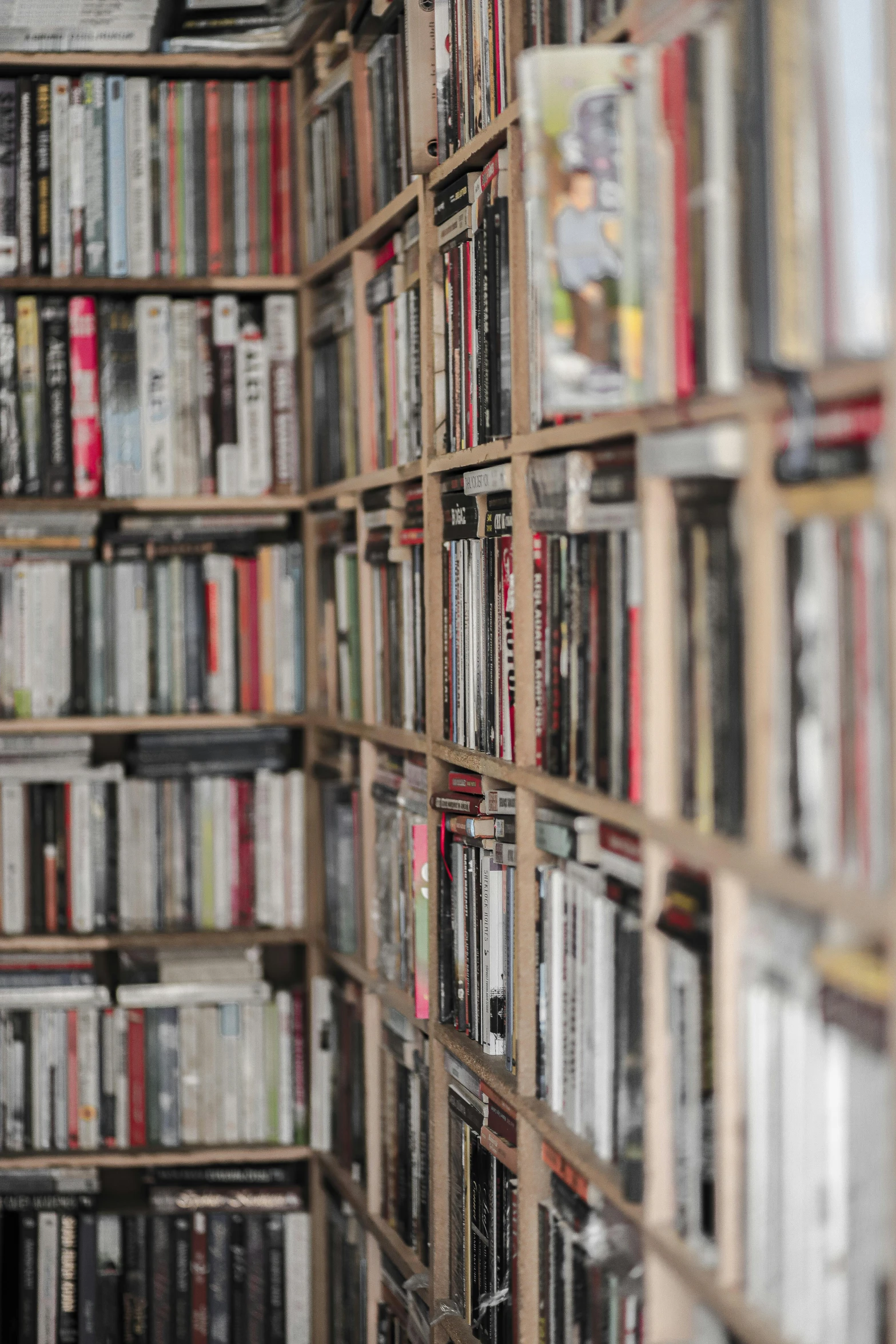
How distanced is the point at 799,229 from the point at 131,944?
198 centimetres

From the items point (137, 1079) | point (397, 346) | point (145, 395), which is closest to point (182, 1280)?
point (137, 1079)

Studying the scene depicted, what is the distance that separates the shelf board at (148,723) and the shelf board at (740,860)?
1.14 meters

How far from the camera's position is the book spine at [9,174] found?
245cm

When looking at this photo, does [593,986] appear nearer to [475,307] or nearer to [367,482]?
[475,307]

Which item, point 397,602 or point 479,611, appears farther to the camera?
point 397,602

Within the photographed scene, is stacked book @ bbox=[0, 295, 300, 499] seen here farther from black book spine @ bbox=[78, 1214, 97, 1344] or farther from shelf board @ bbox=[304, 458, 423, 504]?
black book spine @ bbox=[78, 1214, 97, 1344]

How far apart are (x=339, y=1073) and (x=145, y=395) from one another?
127 cm

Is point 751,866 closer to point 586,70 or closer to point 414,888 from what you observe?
point 586,70

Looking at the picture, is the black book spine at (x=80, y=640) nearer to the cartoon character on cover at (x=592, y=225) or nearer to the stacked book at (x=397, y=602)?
the stacked book at (x=397, y=602)

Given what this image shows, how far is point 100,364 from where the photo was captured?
8.28ft

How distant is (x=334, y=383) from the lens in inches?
95.0

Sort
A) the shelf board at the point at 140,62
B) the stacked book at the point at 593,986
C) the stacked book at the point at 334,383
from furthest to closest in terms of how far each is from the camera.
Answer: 1. the shelf board at the point at 140,62
2. the stacked book at the point at 334,383
3. the stacked book at the point at 593,986

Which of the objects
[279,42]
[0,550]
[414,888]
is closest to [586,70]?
[414,888]

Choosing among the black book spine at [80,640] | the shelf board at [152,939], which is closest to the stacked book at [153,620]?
the black book spine at [80,640]
